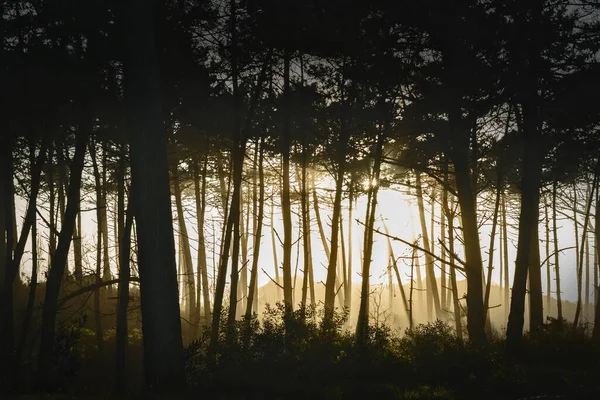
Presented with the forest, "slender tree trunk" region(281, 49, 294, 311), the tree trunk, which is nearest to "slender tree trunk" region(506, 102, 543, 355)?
the forest

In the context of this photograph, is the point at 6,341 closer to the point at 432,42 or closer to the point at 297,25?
the point at 297,25

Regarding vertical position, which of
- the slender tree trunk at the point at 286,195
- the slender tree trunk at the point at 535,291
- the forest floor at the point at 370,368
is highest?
the slender tree trunk at the point at 286,195

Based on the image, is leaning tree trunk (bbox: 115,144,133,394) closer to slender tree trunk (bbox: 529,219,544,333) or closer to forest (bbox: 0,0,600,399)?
forest (bbox: 0,0,600,399)

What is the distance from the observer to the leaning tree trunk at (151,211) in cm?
725

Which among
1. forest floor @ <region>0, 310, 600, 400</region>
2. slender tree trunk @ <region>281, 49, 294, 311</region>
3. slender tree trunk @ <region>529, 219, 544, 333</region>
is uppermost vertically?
slender tree trunk @ <region>281, 49, 294, 311</region>

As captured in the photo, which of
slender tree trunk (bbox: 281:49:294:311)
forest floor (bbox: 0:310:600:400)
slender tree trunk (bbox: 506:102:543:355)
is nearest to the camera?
forest floor (bbox: 0:310:600:400)

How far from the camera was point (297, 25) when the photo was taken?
38.5ft

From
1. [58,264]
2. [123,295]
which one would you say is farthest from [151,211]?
[123,295]

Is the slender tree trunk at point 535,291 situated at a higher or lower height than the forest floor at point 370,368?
higher

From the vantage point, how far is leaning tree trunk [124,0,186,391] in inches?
285

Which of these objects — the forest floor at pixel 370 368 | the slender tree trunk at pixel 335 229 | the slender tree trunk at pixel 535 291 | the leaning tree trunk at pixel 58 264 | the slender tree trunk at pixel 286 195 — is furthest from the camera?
the slender tree trunk at pixel 535 291

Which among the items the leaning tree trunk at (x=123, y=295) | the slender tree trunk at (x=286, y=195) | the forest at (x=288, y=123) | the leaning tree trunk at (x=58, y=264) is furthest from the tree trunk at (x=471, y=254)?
the leaning tree trunk at (x=58, y=264)

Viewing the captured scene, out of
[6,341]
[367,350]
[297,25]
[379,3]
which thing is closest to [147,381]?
[367,350]

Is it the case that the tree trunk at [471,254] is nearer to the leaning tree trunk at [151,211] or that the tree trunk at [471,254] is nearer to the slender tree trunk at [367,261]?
the slender tree trunk at [367,261]
